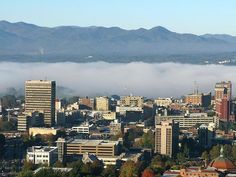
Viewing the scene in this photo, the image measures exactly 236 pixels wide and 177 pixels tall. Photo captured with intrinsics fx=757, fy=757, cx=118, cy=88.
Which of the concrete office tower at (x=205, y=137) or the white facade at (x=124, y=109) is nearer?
the concrete office tower at (x=205, y=137)

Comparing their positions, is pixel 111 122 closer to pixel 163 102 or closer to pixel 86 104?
pixel 86 104

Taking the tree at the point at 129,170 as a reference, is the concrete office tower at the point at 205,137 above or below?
above

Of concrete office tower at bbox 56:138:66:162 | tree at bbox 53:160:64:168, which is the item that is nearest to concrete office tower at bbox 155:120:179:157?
concrete office tower at bbox 56:138:66:162

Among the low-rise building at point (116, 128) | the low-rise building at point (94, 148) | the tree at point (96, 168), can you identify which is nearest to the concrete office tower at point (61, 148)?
the low-rise building at point (94, 148)

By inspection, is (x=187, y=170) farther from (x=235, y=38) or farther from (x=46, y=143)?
(x=235, y=38)

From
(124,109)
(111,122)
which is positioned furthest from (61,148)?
(124,109)

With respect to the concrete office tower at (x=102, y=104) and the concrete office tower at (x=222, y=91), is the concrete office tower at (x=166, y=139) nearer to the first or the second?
the concrete office tower at (x=102, y=104)
